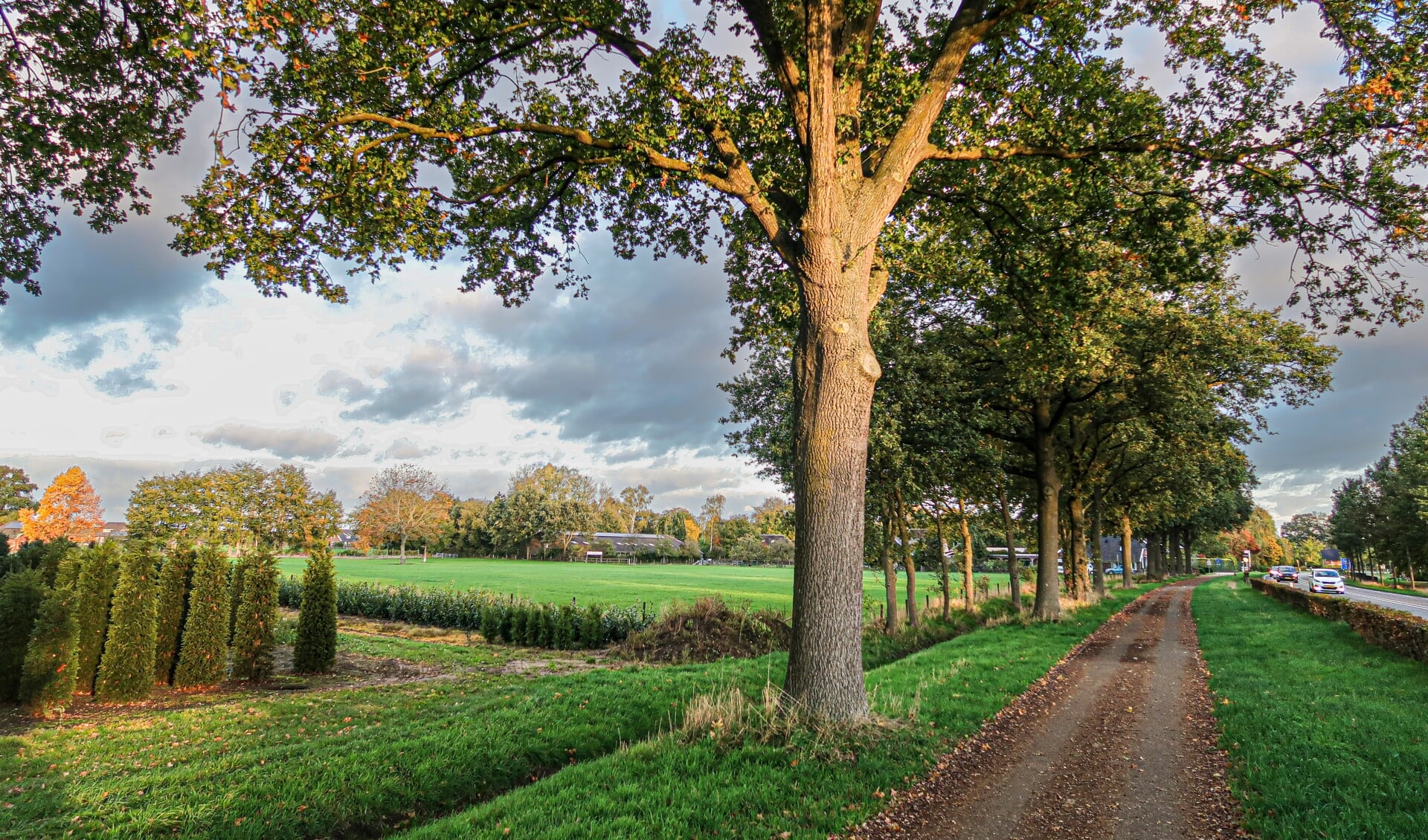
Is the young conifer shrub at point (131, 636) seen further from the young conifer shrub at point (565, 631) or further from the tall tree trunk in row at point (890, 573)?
the tall tree trunk in row at point (890, 573)

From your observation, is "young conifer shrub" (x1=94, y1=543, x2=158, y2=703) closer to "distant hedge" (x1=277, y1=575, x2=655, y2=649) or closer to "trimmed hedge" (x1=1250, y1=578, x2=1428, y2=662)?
"distant hedge" (x1=277, y1=575, x2=655, y2=649)

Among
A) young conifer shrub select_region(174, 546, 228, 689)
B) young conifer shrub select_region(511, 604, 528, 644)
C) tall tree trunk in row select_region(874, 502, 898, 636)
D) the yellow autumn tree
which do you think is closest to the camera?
young conifer shrub select_region(174, 546, 228, 689)

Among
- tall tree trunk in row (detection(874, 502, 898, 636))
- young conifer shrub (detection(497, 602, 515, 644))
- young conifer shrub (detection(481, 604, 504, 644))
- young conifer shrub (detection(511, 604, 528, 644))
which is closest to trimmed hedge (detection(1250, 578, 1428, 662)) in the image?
tall tree trunk in row (detection(874, 502, 898, 636))

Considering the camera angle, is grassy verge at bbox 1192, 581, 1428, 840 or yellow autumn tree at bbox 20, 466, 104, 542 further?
yellow autumn tree at bbox 20, 466, 104, 542

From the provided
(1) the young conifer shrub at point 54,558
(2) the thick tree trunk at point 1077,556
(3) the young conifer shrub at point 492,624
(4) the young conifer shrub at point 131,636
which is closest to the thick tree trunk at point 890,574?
(3) the young conifer shrub at point 492,624

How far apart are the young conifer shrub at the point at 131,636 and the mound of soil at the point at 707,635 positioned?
9147mm

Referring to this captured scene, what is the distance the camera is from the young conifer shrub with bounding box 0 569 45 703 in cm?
912

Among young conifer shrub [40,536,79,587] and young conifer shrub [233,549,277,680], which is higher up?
young conifer shrub [40,536,79,587]

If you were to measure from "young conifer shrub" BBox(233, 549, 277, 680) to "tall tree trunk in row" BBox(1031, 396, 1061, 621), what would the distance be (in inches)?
811

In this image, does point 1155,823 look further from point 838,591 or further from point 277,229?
point 277,229

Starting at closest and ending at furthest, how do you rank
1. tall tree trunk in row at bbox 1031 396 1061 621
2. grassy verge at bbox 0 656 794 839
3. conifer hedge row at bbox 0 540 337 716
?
grassy verge at bbox 0 656 794 839 < conifer hedge row at bbox 0 540 337 716 < tall tree trunk in row at bbox 1031 396 1061 621

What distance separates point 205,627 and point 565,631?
801 centimetres

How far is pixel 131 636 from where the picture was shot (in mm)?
10258

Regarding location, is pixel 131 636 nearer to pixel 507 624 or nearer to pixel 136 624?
pixel 136 624
